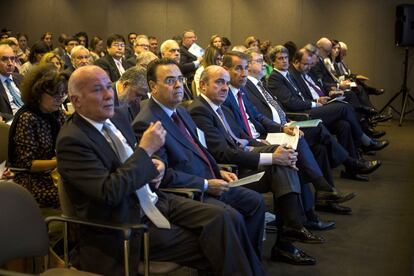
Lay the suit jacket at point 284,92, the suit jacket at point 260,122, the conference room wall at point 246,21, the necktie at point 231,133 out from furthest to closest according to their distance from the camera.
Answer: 1. the conference room wall at point 246,21
2. the suit jacket at point 284,92
3. the suit jacket at point 260,122
4. the necktie at point 231,133

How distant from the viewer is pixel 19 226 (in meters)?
2.30

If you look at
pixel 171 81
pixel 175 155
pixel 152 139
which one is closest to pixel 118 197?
pixel 152 139

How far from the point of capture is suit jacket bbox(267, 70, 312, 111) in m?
5.79

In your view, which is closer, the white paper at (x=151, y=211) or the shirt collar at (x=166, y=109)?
the white paper at (x=151, y=211)

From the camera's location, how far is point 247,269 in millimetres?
2652

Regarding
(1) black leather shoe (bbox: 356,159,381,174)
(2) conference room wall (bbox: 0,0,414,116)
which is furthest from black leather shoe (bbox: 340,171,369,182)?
(2) conference room wall (bbox: 0,0,414,116)

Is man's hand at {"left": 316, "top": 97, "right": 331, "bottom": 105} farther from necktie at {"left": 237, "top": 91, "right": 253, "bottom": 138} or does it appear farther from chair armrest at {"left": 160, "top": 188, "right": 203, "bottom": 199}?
chair armrest at {"left": 160, "top": 188, "right": 203, "bottom": 199}

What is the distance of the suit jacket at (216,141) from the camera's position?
3.72 metres

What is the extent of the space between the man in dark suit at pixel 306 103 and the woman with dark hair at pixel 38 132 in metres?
2.96

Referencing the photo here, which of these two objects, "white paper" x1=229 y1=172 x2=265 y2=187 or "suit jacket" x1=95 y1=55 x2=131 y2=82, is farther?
"suit jacket" x1=95 y1=55 x2=131 y2=82

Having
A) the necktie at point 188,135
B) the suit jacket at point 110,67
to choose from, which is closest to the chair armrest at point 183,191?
the necktie at point 188,135

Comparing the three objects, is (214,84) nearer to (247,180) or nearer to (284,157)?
(284,157)

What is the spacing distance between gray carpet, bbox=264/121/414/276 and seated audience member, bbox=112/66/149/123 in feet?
4.50

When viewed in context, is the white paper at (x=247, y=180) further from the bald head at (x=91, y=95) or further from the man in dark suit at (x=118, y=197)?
the bald head at (x=91, y=95)
